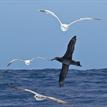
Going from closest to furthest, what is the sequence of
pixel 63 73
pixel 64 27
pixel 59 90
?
pixel 64 27, pixel 63 73, pixel 59 90

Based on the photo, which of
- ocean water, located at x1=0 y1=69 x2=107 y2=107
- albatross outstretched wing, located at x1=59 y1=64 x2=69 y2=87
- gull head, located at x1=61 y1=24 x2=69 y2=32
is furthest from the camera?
ocean water, located at x1=0 y1=69 x2=107 y2=107

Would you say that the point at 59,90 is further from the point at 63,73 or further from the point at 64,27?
the point at 64,27

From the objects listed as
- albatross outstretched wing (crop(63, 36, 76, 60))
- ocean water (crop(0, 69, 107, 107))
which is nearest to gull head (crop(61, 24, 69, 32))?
albatross outstretched wing (crop(63, 36, 76, 60))

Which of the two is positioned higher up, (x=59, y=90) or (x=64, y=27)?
(x=64, y=27)

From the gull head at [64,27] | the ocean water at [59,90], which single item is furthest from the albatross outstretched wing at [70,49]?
the ocean water at [59,90]

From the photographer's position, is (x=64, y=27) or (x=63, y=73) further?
(x=63, y=73)

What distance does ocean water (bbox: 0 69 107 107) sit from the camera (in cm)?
4531

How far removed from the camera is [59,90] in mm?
53594

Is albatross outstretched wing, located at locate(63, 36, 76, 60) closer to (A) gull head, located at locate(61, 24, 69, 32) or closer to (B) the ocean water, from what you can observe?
(A) gull head, located at locate(61, 24, 69, 32)

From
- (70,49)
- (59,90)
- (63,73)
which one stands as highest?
(70,49)

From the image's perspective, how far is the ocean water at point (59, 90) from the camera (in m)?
45.3

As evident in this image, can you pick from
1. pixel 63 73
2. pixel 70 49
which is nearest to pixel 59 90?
pixel 63 73

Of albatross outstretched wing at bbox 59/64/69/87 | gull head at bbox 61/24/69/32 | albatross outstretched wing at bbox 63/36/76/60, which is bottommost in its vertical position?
albatross outstretched wing at bbox 59/64/69/87

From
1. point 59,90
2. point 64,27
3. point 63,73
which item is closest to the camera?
point 64,27
